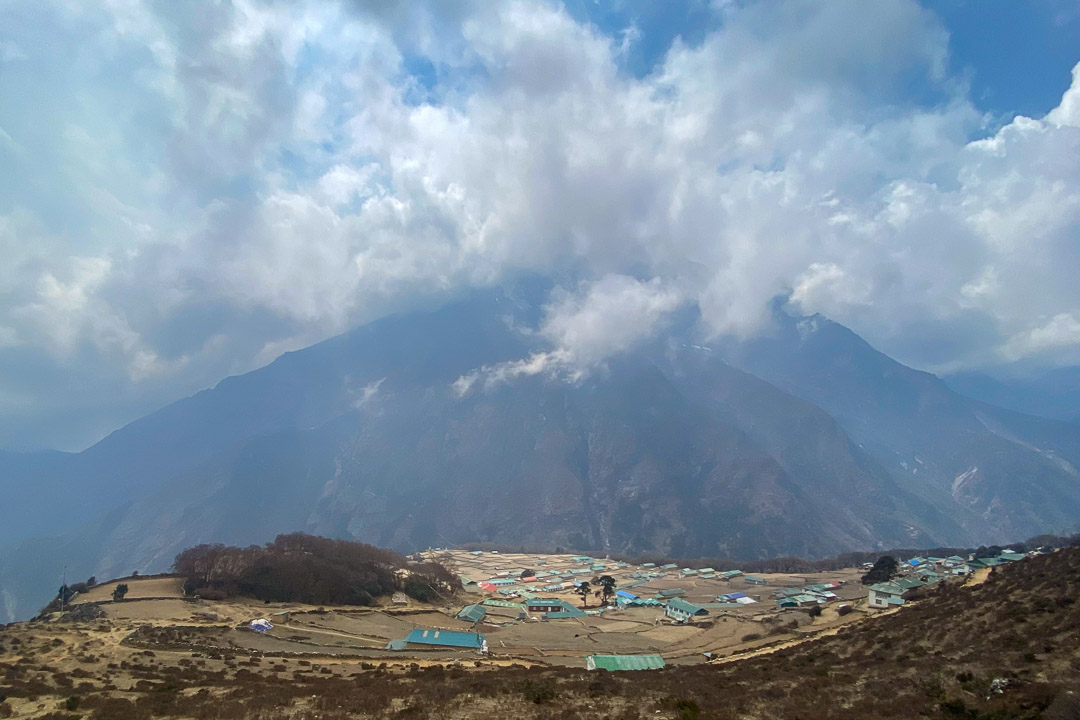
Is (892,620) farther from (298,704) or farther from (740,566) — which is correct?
(740,566)

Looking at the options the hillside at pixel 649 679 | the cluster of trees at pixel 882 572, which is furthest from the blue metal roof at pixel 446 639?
the cluster of trees at pixel 882 572

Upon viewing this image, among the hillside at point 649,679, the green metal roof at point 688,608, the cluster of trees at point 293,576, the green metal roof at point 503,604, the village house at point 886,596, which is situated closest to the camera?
the hillside at point 649,679

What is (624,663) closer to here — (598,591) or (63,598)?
(63,598)

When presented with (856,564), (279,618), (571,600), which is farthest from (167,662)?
(856,564)

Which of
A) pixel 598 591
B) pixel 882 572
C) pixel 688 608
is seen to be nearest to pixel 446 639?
pixel 688 608

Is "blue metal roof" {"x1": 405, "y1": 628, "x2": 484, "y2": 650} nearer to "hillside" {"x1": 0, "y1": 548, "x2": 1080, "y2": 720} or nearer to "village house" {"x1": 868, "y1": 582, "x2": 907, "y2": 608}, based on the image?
"hillside" {"x1": 0, "y1": 548, "x2": 1080, "y2": 720}

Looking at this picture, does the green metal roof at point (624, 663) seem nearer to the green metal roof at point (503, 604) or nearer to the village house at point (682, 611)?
the village house at point (682, 611)
